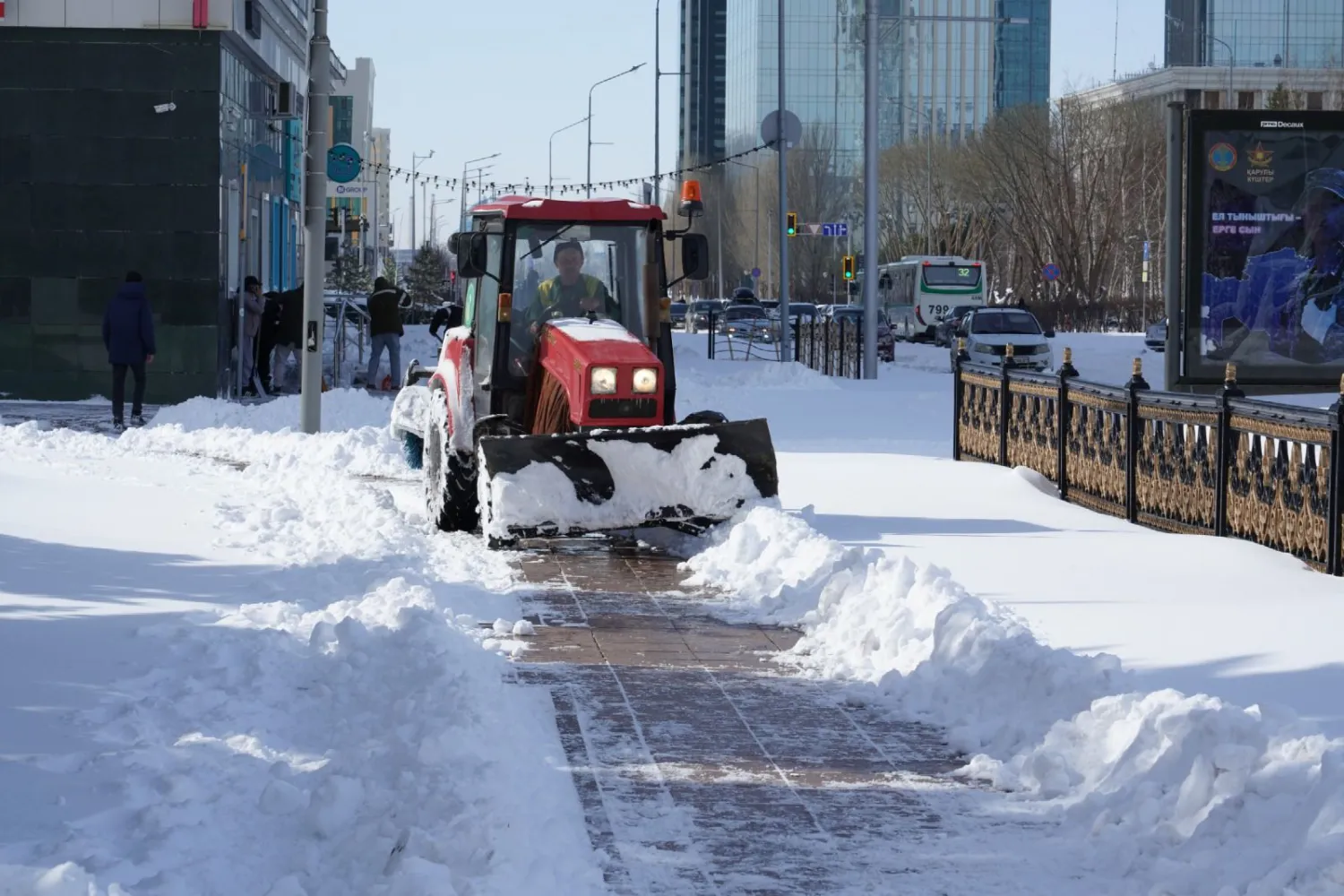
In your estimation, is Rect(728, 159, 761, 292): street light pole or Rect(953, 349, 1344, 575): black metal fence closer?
Rect(953, 349, 1344, 575): black metal fence

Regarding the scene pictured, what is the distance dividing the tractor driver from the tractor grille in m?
1.09

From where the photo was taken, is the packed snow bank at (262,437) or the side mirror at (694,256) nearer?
the side mirror at (694,256)

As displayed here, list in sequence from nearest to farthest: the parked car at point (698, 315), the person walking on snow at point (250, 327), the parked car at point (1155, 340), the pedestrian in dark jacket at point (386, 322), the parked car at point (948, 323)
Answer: the person walking on snow at point (250, 327)
the pedestrian in dark jacket at point (386, 322)
the parked car at point (1155, 340)
the parked car at point (948, 323)
the parked car at point (698, 315)

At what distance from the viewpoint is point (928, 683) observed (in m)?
8.00

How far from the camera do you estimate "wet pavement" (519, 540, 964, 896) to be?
18.8ft

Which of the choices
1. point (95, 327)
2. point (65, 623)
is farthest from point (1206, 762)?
point (95, 327)

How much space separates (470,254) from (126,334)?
1100 cm

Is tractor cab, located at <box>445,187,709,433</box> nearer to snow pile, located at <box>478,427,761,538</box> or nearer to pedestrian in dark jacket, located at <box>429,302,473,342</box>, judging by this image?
snow pile, located at <box>478,427,761,538</box>

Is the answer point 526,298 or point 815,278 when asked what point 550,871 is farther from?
point 815,278

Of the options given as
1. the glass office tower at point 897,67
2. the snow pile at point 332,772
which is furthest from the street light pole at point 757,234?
the snow pile at point 332,772

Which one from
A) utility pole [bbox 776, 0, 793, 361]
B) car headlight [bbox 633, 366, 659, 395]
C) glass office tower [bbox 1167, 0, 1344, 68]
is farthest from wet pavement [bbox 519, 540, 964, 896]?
glass office tower [bbox 1167, 0, 1344, 68]

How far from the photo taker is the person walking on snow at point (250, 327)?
92.9 ft

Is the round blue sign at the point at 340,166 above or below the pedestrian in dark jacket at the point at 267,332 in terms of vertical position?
above

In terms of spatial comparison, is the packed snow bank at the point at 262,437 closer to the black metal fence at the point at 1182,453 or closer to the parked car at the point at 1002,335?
the black metal fence at the point at 1182,453
